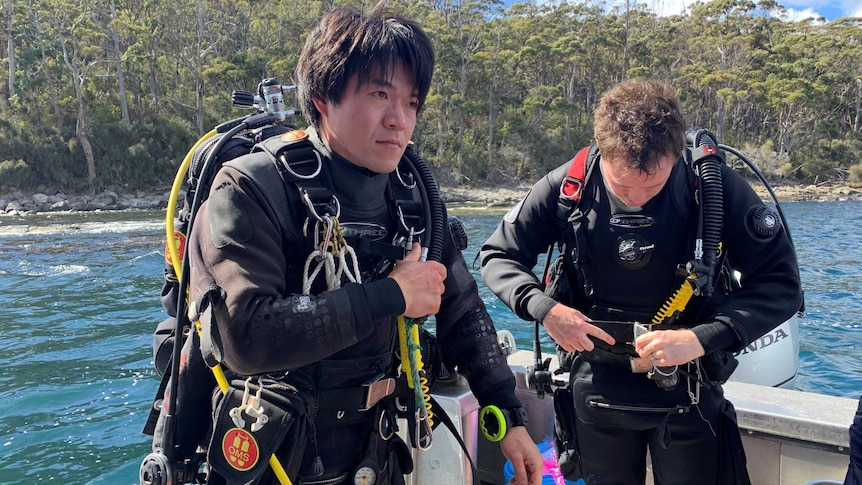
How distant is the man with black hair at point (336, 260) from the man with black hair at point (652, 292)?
0.62m

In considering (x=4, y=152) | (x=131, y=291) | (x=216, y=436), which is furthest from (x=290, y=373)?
(x=4, y=152)

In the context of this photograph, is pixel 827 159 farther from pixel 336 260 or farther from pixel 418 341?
pixel 336 260

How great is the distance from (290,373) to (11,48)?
129ft

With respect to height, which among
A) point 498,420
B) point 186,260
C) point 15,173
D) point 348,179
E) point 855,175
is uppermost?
point 348,179

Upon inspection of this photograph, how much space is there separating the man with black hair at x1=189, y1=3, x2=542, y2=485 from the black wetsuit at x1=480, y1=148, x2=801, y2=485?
62 cm

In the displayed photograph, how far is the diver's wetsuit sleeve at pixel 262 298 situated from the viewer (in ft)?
4.01

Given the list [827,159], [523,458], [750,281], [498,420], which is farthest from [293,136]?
[827,159]

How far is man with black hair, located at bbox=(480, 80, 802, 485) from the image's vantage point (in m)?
1.97

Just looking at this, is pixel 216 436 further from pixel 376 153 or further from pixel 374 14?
pixel 374 14

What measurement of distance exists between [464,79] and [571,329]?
40296 millimetres

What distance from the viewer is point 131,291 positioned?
1053cm

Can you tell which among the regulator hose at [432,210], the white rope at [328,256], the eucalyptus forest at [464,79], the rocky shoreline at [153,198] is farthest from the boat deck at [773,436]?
the eucalyptus forest at [464,79]

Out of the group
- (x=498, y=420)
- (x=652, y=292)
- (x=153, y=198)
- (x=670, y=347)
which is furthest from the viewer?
(x=153, y=198)

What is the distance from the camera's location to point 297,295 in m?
1.28
